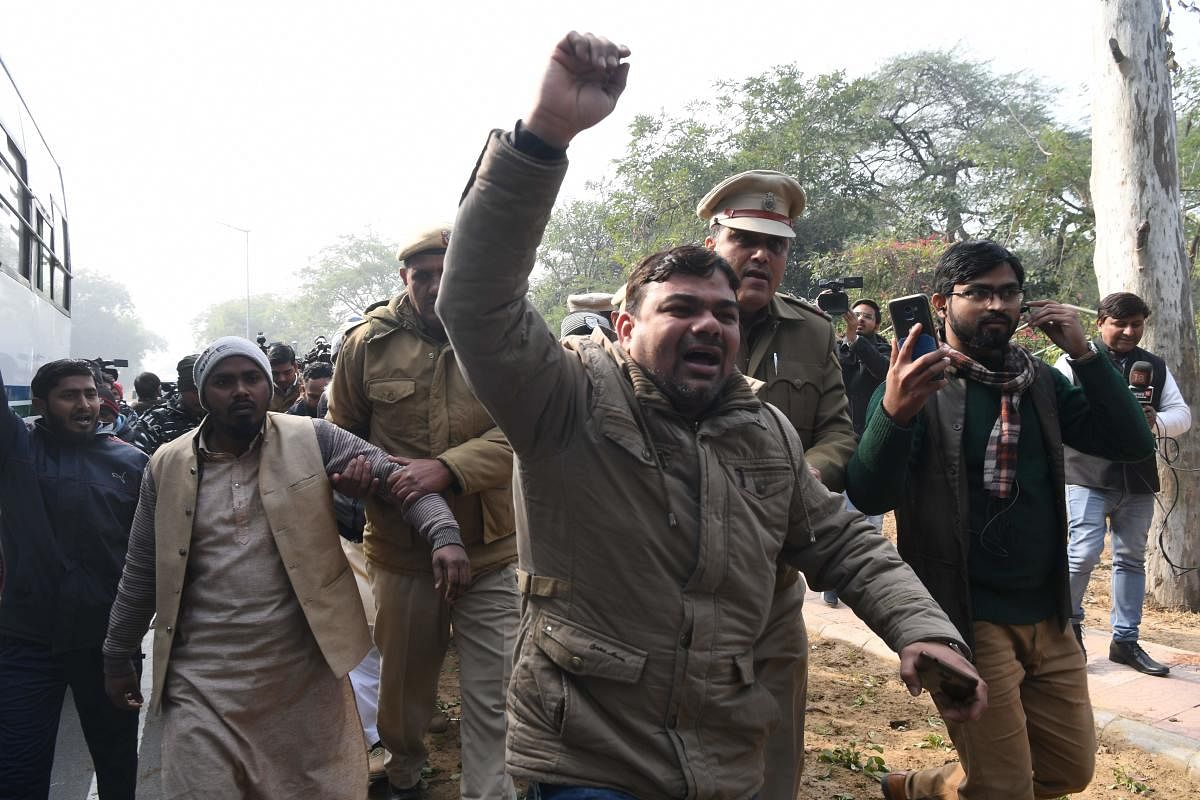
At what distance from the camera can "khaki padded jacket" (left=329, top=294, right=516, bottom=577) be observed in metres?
3.94

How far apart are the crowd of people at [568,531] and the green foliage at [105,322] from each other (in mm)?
90644

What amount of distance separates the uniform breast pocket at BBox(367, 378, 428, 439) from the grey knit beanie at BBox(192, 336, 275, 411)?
1.91ft

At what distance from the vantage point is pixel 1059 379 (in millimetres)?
3410

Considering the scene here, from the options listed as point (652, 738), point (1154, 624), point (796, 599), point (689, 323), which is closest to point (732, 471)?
point (689, 323)

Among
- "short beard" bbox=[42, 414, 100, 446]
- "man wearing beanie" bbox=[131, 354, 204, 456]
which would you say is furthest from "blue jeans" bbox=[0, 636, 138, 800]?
"man wearing beanie" bbox=[131, 354, 204, 456]

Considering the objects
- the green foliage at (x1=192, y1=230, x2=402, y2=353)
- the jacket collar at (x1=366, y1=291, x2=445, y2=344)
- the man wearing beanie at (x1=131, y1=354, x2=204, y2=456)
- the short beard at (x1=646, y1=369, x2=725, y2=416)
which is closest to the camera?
the short beard at (x1=646, y1=369, x2=725, y2=416)

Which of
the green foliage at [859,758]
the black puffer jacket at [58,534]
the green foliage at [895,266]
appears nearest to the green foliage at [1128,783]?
the green foliage at [859,758]

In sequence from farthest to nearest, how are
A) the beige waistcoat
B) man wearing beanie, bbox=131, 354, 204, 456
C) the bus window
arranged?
the bus window
man wearing beanie, bbox=131, 354, 204, 456
the beige waistcoat

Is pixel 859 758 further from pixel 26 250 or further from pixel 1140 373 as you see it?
pixel 26 250

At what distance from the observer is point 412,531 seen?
3930mm

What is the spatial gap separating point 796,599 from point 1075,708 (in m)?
1.11

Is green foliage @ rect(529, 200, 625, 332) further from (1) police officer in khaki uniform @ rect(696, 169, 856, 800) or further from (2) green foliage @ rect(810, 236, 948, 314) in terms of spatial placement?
(1) police officer in khaki uniform @ rect(696, 169, 856, 800)

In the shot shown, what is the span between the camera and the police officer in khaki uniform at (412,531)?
12.7 ft

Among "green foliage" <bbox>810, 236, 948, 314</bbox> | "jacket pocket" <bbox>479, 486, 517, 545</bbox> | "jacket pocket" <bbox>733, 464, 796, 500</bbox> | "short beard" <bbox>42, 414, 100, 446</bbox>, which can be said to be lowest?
"jacket pocket" <bbox>479, 486, 517, 545</bbox>
